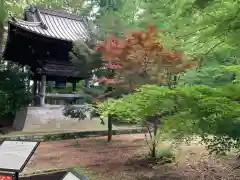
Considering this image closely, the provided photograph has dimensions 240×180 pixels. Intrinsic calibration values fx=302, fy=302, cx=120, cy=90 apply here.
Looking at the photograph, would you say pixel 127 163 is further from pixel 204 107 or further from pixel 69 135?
pixel 69 135

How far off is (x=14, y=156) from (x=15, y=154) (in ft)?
0.09

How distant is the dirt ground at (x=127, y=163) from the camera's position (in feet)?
20.5

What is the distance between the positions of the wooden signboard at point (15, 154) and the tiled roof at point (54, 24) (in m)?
8.83

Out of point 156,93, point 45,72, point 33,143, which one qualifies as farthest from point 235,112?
point 45,72

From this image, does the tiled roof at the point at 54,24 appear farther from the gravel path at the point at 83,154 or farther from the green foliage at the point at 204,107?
the green foliage at the point at 204,107

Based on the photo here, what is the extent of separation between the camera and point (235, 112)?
3.16 metres

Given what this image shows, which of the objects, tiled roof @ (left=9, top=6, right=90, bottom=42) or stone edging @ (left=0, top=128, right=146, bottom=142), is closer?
stone edging @ (left=0, top=128, right=146, bottom=142)

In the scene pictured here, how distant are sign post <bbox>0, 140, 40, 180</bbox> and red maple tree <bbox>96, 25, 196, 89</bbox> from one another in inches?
147

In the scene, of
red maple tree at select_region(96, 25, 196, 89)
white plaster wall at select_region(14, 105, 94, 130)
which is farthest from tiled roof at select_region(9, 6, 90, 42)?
red maple tree at select_region(96, 25, 196, 89)

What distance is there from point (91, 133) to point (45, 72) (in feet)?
11.2

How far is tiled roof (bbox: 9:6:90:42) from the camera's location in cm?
1276

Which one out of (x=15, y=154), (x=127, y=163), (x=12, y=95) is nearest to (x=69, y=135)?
(x=12, y=95)

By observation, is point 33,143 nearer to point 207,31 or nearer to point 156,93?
point 156,93

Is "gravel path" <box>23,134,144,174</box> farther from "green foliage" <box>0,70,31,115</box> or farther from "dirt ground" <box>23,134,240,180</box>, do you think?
"green foliage" <box>0,70,31,115</box>
